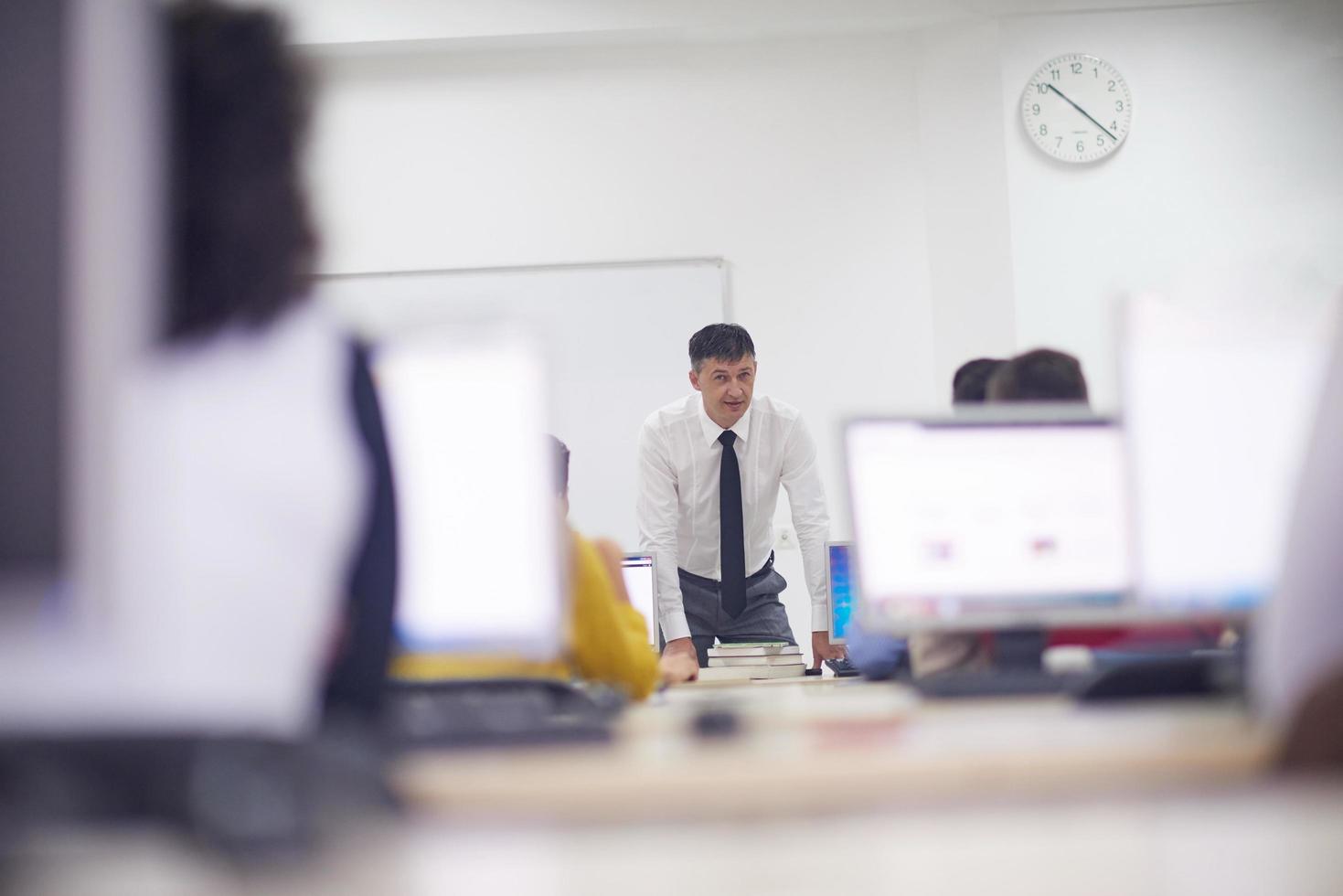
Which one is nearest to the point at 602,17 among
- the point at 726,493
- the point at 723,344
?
the point at 723,344

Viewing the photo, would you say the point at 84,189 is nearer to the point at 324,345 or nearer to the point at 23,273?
the point at 23,273

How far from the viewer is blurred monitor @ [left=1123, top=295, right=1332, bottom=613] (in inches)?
57.2

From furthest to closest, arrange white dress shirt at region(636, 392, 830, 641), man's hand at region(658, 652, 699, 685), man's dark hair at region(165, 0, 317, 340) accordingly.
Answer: white dress shirt at region(636, 392, 830, 641), man's hand at region(658, 652, 699, 685), man's dark hair at region(165, 0, 317, 340)

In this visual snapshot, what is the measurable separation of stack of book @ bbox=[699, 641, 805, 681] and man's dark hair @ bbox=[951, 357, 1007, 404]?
84 centimetres

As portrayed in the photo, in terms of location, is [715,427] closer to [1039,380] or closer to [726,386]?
[726,386]

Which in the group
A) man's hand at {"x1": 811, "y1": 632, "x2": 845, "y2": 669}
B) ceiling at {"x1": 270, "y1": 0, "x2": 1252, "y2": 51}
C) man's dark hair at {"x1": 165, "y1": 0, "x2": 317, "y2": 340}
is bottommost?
man's hand at {"x1": 811, "y1": 632, "x2": 845, "y2": 669}

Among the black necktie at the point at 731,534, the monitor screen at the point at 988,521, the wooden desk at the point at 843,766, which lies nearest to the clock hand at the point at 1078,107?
the black necktie at the point at 731,534

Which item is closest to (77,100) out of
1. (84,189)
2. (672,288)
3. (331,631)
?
(84,189)

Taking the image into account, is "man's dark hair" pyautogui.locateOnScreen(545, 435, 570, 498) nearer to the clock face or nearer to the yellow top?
the yellow top

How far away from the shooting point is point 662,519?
3627 millimetres

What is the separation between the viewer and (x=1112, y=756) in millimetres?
885

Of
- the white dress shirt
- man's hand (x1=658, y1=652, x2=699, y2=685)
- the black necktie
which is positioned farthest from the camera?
the white dress shirt

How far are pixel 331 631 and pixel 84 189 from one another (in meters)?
0.44

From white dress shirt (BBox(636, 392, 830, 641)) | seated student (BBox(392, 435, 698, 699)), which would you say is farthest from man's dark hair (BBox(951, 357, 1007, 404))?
white dress shirt (BBox(636, 392, 830, 641))
